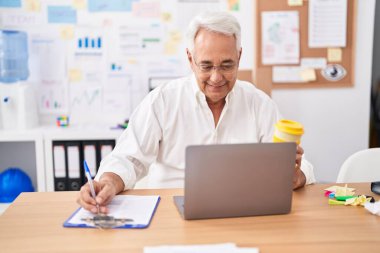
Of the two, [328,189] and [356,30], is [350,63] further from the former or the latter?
[328,189]

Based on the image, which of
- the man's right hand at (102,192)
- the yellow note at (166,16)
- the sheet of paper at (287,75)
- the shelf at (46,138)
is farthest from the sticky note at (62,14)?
the man's right hand at (102,192)

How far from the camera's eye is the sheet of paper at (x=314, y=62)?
3.18 meters

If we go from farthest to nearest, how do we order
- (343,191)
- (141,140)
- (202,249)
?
(141,140), (343,191), (202,249)

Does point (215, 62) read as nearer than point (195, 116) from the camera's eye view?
Yes

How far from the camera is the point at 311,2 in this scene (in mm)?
3119

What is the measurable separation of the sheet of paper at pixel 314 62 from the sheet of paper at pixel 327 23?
0.09 m

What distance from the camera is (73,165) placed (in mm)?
2891

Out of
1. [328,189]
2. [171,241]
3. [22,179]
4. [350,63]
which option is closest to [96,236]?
[171,241]

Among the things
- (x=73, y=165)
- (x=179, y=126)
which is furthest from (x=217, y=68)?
(x=73, y=165)

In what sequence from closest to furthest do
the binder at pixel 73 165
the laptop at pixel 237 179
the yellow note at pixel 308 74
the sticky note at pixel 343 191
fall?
the laptop at pixel 237 179 < the sticky note at pixel 343 191 < the binder at pixel 73 165 < the yellow note at pixel 308 74

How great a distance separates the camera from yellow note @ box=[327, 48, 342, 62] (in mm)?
3182

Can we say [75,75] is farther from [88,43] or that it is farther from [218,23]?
[218,23]

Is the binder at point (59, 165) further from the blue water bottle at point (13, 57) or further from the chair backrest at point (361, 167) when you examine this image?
the chair backrest at point (361, 167)

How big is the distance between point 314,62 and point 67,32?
1753 mm
